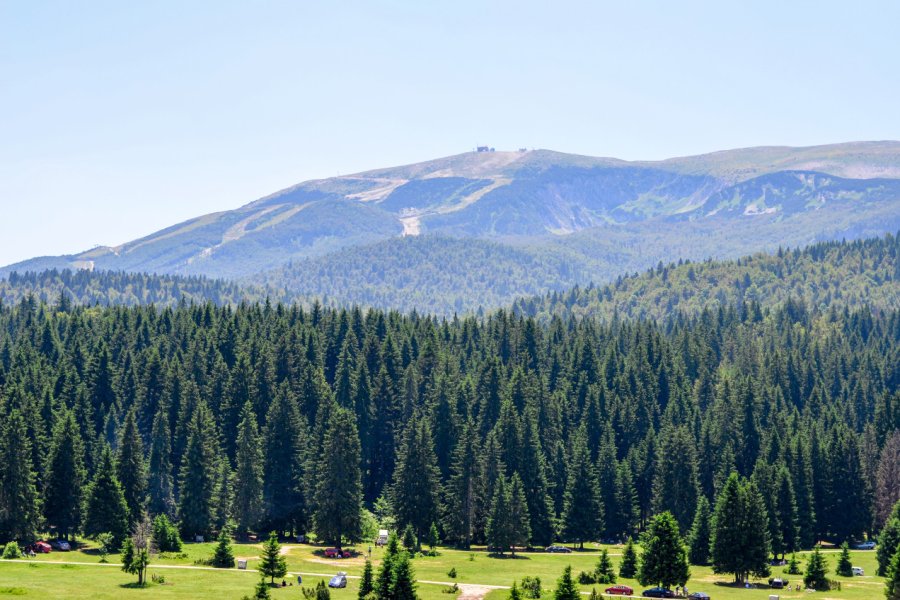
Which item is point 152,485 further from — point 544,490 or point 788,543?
point 788,543

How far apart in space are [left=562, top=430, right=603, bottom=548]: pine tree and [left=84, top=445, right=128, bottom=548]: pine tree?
53410mm

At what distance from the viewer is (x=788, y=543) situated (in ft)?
471

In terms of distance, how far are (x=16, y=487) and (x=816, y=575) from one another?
267 feet

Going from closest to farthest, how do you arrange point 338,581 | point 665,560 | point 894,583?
point 894,583
point 338,581
point 665,560

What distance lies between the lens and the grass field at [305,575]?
94.8m

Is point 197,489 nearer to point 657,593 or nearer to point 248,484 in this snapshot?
point 248,484

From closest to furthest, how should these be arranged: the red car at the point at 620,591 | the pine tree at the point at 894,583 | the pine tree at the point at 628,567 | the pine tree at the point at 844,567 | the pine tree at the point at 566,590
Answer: the pine tree at the point at 566,590 → the pine tree at the point at 894,583 → the red car at the point at 620,591 → the pine tree at the point at 628,567 → the pine tree at the point at 844,567

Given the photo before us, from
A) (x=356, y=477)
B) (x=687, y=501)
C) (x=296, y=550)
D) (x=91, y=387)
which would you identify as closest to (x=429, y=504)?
(x=356, y=477)

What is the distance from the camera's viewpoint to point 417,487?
480 feet

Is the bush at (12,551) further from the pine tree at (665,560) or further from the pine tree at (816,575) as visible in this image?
the pine tree at (816,575)

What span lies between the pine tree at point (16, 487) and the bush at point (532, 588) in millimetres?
53523

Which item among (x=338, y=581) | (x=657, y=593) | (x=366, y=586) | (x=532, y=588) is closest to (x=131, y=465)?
(x=338, y=581)

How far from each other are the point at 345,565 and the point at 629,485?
47.9 meters

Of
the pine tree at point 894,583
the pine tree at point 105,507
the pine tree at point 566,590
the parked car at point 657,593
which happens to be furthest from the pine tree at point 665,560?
the pine tree at point 105,507
